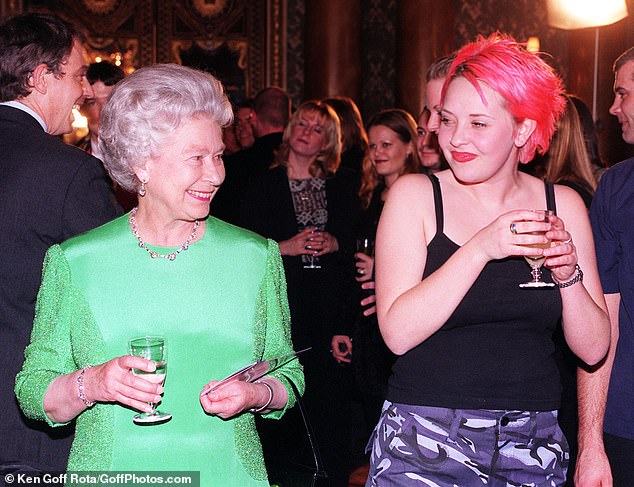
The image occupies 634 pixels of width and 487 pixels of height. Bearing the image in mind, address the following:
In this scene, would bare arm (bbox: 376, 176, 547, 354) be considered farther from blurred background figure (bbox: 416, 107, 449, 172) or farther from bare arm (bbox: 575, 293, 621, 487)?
blurred background figure (bbox: 416, 107, 449, 172)

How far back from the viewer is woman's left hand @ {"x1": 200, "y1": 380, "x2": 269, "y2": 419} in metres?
1.86

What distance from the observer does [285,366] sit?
216 centimetres

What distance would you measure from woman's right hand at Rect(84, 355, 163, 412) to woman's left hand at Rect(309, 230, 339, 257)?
262 centimetres

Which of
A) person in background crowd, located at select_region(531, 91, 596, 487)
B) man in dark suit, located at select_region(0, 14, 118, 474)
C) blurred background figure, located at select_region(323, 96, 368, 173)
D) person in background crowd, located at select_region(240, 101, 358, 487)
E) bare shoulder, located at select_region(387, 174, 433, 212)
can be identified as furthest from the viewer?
blurred background figure, located at select_region(323, 96, 368, 173)

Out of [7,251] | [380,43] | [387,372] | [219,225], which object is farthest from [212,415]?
[380,43]

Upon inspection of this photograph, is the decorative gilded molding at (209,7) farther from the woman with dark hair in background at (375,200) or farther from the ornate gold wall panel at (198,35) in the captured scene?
the woman with dark hair in background at (375,200)

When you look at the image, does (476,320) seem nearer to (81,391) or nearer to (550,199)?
(550,199)

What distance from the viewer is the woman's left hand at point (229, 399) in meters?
1.86

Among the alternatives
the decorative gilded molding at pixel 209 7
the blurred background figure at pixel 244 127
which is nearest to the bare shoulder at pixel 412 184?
the blurred background figure at pixel 244 127

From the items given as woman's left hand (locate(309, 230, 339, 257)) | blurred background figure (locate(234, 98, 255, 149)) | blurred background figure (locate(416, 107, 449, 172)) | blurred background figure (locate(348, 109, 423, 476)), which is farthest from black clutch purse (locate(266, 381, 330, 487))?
blurred background figure (locate(234, 98, 255, 149))

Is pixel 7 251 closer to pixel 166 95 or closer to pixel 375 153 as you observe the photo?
pixel 166 95

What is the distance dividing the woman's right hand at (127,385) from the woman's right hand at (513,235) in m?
0.75

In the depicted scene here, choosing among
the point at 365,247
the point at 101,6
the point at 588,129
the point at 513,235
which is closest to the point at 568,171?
the point at 588,129

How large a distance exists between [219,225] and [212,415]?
1.58 feet
